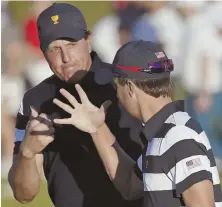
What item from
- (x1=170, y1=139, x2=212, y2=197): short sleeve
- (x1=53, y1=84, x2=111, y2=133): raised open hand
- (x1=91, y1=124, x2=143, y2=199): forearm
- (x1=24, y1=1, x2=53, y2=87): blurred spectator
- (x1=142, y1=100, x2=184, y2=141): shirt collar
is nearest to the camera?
(x1=170, y1=139, x2=212, y2=197): short sleeve

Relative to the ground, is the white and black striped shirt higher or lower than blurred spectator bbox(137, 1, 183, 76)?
higher

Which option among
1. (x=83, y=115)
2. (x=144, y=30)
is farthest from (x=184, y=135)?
(x=144, y=30)

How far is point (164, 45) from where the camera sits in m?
8.61

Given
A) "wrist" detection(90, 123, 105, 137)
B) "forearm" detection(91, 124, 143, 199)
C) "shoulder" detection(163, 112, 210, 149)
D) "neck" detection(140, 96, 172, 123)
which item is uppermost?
"neck" detection(140, 96, 172, 123)

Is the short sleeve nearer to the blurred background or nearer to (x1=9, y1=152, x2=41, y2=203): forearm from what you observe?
(x1=9, y1=152, x2=41, y2=203): forearm

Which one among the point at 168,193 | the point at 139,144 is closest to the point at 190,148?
the point at 168,193

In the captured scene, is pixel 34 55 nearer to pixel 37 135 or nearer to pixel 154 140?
pixel 37 135

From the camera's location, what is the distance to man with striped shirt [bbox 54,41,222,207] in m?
2.95

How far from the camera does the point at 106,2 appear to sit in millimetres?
8961

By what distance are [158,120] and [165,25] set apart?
555cm

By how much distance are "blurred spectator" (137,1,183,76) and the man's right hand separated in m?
5.04

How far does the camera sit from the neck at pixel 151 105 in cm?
318

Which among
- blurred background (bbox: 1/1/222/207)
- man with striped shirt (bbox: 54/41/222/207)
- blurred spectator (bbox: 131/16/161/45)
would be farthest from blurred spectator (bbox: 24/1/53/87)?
man with striped shirt (bbox: 54/41/222/207)

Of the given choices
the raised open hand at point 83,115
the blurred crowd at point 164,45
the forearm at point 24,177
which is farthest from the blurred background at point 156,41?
the raised open hand at point 83,115
